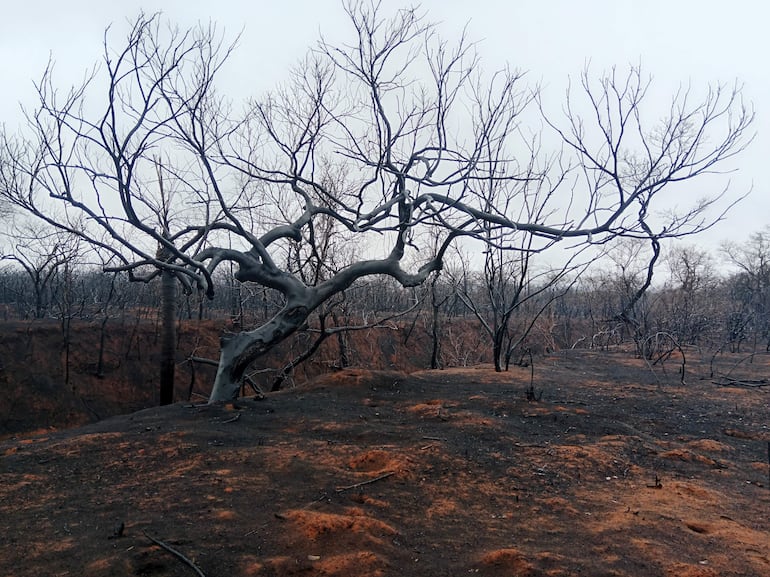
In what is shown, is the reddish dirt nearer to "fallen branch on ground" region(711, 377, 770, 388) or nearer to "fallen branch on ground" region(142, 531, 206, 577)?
"fallen branch on ground" region(142, 531, 206, 577)

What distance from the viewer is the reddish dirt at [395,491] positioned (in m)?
2.55

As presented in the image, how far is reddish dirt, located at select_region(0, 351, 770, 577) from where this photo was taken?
8.36 ft

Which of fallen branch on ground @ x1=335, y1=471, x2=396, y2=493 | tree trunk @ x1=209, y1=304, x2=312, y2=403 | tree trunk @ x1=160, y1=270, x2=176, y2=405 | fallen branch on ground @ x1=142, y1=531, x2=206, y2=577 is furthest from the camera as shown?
tree trunk @ x1=160, y1=270, x2=176, y2=405

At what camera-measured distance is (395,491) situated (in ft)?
11.5

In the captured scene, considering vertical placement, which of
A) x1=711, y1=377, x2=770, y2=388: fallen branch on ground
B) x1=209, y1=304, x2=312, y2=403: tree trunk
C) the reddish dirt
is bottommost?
the reddish dirt

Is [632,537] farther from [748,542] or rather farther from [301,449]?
[301,449]

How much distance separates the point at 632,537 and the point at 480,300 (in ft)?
98.5

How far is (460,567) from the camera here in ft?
8.27

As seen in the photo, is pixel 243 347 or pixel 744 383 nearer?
pixel 243 347

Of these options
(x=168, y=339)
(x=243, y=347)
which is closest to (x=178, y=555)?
(x=243, y=347)

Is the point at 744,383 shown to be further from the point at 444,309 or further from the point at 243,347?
the point at 444,309

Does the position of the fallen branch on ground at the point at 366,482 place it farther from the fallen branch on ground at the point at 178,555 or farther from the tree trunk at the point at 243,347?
the tree trunk at the point at 243,347

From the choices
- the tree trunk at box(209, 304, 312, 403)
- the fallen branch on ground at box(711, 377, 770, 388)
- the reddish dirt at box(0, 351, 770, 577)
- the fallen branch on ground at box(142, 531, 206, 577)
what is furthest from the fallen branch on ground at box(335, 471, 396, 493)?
the fallen branch on ground at box(711, 377, 770, 388)

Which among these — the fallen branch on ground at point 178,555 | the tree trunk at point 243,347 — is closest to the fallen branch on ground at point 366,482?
the fallen branch on ground at point 178,555
